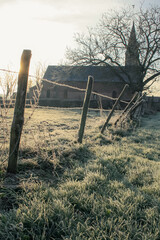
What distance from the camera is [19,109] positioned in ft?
9.19

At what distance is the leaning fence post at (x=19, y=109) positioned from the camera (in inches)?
107

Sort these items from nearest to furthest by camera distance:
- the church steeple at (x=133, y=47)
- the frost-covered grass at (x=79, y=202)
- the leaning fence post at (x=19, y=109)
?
1. the frost-covered grass at (x=79, y=202)
2. the leaning fence post at (x=19, y=109)
3. the church steeple at (x=133, y=47)

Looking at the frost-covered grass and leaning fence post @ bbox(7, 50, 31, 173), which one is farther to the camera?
leaning fence post @ bbox(7, 50, 31, 173)

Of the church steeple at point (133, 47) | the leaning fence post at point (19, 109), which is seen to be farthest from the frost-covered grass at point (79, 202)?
the church steeple at point (133, 47)

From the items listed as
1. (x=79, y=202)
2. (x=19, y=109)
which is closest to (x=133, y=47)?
(x=19, y=109)

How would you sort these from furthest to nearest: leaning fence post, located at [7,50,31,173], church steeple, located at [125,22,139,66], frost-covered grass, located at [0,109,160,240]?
1. church steeple, located at [125,22,139,66]
2. leaning fence post, located at [7,50,31,173]
3. frost-covered grass, located at [0,109,160,240]

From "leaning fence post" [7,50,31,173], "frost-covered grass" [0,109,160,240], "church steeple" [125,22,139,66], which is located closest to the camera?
"frost-covered grass" [0,109,160,240]

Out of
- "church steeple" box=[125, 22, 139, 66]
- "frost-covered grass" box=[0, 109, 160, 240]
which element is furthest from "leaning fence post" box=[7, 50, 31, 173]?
"church steeple" box=[125, 22, 139, 66]

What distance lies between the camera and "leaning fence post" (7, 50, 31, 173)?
273 cm

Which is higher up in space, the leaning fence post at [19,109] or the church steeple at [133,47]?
the church steeple at [133,47]

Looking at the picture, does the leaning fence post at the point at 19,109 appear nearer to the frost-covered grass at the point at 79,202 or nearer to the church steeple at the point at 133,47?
the frost-covered grass at the point at 79,202

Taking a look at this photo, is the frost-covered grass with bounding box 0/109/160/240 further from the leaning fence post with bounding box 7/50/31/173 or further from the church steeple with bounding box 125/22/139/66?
the church steeple with bounding box 125/22/139/66

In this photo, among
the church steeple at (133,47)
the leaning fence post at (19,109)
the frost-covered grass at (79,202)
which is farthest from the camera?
the church steeple at (133,47)

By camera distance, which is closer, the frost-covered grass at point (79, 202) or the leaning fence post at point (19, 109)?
the frost-covered grass at point (79, 202)
